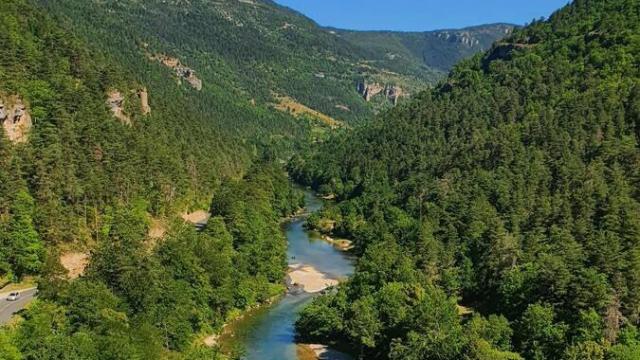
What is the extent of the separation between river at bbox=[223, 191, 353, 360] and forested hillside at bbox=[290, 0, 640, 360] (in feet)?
14.9

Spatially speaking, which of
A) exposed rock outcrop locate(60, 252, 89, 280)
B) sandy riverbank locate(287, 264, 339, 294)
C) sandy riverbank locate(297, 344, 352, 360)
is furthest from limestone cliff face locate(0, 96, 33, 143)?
sandy riverbank locate(297, 344, 352, 360)

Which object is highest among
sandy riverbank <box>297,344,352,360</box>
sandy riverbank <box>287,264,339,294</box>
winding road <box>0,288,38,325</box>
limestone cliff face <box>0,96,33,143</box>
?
limestone cliff face <box>0,96,33,143</box>

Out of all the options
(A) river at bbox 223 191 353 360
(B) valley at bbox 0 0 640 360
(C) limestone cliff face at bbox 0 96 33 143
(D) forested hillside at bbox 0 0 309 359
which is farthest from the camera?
(C) limestone cliff face at bbox 0 96 33 143

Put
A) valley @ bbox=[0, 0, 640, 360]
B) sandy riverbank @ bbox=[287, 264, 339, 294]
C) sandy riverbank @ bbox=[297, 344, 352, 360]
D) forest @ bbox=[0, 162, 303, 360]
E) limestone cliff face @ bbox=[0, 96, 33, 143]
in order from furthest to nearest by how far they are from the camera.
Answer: sandy riverbank @ bbox=[287, 264, 339, 294] < limestone cliff face @ bbox=[0, 96, 33, 143] < sandy riverbank @ bbox=[297, 344, 352, 360] < valley @ bbox=[0, 0, 640, 360] < forest @ bbox=[0, 162, 303, 360]

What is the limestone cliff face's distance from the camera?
110156 mm

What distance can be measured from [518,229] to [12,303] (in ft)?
257

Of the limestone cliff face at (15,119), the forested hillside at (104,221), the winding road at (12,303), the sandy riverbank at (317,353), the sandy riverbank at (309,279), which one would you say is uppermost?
the limestone cliff face at (15,119)

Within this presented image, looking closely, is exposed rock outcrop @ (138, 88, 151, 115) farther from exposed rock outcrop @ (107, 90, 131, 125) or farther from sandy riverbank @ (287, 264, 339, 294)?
sandy riverbank @ (287, 264, 339, 294)

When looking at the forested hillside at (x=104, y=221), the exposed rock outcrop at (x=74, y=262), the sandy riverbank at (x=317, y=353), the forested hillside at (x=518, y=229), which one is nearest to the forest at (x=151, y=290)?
the forested hillside at (x=104, y=221)

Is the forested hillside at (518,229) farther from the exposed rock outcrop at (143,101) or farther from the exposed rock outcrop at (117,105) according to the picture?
the exposed rock outcrop at (117,105)

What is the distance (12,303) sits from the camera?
270 feet

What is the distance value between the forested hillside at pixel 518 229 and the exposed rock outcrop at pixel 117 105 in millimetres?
50683

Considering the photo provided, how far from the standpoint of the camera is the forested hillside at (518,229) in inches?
3078

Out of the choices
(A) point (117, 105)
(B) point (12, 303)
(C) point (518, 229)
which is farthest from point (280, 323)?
(A) point (117, 105)
